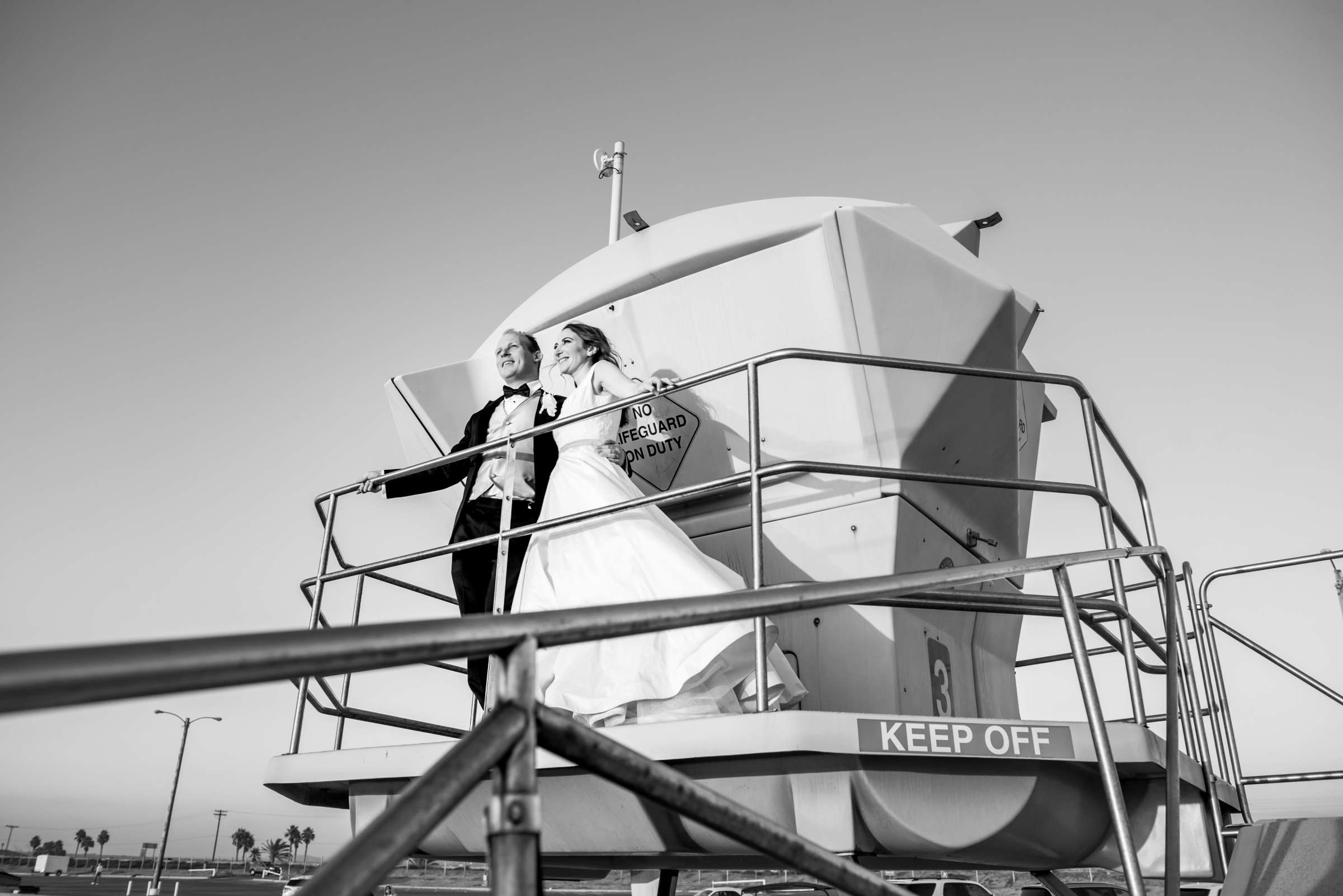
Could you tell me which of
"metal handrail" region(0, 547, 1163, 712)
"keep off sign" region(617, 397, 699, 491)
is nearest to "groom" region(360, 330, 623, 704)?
"keep off sign" region(617, 397, 699, 491)

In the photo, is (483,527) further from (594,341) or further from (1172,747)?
(1172,747)

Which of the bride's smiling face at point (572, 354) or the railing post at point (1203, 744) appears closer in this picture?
the railing post at point (1203, 744)

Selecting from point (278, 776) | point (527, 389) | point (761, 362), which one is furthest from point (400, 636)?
point (527, 389)

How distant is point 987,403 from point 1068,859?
207cm

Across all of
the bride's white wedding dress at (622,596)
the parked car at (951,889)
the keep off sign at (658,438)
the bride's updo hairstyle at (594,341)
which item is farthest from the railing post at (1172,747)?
the parked car at (951,889)

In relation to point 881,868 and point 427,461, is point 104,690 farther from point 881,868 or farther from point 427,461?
point 881,868

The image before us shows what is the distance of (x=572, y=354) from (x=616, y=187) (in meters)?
1.85

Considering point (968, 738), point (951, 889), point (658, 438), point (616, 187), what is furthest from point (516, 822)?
point (951, 889)

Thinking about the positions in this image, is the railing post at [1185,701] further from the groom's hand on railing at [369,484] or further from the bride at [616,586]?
the groom's hand on railing at [369,484]

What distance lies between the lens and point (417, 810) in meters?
0.96

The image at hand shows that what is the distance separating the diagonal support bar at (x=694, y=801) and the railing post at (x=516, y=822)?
0.04 metres

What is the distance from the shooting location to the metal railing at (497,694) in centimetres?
80

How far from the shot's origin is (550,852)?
3320 millimetres

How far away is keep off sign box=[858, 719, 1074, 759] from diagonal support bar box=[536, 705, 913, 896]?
4.79ft
